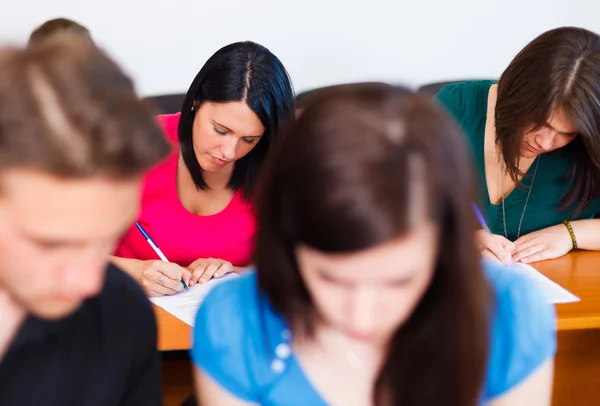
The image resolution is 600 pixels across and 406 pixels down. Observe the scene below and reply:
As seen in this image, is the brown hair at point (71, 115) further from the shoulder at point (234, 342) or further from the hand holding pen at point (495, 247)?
the hand holding pen at point (495, 247)

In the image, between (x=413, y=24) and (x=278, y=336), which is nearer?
(x=278, y=336)

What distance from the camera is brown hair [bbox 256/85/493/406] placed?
73cm

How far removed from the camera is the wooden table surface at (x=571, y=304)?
4.42 feet

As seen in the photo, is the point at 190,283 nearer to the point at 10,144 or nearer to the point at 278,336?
the point at 278,336

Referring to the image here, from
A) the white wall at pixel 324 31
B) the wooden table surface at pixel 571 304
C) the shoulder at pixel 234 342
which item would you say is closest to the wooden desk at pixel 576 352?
the wooden table surface at pixel 571 304

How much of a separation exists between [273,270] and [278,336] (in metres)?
0.13

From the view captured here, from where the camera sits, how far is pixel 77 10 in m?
2.44

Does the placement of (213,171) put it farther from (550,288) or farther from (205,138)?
(550,288)

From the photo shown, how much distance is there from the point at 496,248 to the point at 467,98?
0.48 meters

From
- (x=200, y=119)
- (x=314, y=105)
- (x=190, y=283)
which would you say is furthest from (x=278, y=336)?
(x=200, y=119)

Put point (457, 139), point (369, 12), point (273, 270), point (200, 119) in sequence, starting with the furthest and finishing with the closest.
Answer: point (369, 12)
point (200, 119)
point (273, 270)
point (457, 139)

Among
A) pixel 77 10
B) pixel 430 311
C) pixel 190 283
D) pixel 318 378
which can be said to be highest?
pixel 77 10

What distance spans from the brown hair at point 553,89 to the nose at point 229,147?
633 mm

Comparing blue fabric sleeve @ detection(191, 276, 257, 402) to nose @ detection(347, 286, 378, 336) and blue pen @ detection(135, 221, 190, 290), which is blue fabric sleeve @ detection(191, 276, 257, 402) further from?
blue pen @ detection(135, 221, 190, 290)
